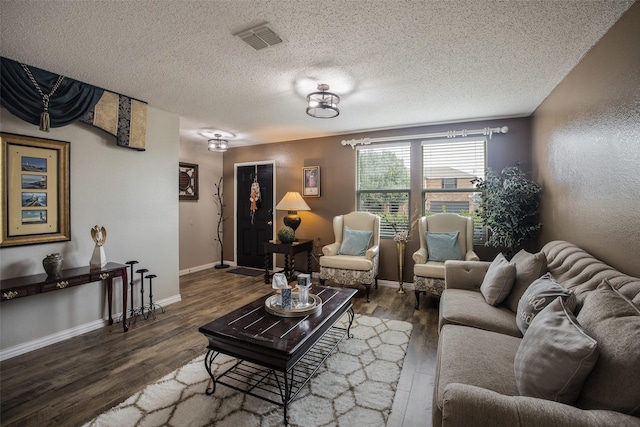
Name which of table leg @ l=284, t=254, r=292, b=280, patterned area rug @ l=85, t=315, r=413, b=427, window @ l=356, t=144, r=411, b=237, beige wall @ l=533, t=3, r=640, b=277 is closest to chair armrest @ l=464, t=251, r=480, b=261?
→ beige wall @ l=533, t=3, r=640, b=277

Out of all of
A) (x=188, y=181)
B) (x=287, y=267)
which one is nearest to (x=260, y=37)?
(x=287, y=267)

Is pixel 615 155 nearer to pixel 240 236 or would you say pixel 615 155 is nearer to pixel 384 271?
pixel 384 271

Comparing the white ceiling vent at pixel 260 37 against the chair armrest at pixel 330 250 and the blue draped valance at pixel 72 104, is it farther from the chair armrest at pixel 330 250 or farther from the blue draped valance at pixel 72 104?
the chair armrest at pixel 330 250

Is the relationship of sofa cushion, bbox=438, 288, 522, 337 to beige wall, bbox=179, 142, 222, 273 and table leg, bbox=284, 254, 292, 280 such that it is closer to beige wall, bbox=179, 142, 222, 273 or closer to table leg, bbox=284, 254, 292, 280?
table leg, bbox=284, 254, 292, 280

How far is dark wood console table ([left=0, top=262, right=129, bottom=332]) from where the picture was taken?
2298 millimetres

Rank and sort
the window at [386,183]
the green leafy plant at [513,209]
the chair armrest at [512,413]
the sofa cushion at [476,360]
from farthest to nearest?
the window at [386,183] → the green leafy plant at [513,209] → the sofa cushion at [476,360] → the chair armrest at [512,413]

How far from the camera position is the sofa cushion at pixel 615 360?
100cm

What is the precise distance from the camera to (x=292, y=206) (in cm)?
486

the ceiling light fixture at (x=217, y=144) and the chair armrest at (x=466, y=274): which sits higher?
the ceiling light fixture at (x=217, y=144)

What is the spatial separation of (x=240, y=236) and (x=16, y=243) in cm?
364

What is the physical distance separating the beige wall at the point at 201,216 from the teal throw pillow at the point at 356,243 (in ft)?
9.70

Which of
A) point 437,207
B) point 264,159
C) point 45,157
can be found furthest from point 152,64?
point 437,207

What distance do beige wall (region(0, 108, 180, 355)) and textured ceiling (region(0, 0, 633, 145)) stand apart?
579 mm

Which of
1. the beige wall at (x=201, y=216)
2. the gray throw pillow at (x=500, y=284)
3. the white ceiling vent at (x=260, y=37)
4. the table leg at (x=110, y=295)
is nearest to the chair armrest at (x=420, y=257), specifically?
the gray throw pillow at (x=500, y=284)
